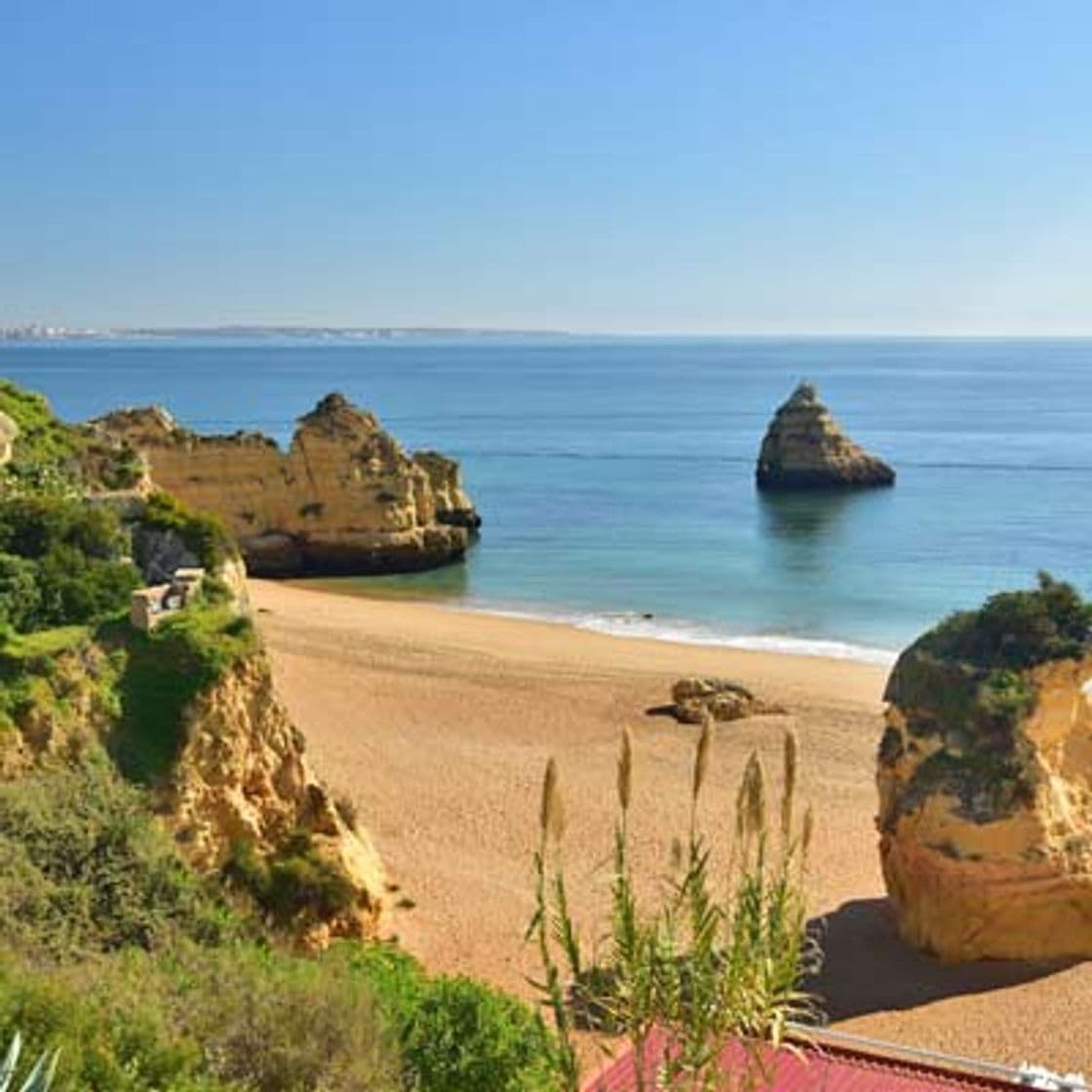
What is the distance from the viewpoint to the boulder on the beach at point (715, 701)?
29.6 m

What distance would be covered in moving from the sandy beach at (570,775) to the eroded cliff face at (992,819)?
1.56 ft

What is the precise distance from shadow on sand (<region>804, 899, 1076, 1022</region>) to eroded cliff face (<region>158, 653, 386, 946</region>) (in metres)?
5.58

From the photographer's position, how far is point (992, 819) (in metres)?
16.0

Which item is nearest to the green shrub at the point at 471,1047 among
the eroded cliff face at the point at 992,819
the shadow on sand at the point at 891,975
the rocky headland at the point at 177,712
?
the rocky headland at the point at 177,712

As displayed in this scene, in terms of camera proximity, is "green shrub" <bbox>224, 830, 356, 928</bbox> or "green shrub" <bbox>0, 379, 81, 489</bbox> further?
"green shrub" <bbox>0, 379, 81, 489</bbox>

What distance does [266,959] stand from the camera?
40.2ft

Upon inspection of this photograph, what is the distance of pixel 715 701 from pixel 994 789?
1371 cm

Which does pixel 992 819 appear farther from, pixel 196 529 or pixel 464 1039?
pixel 196 529

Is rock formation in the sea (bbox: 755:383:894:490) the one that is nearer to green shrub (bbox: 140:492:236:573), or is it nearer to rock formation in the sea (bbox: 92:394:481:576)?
rock formation in the sea (bbox: 92:394:481:576)

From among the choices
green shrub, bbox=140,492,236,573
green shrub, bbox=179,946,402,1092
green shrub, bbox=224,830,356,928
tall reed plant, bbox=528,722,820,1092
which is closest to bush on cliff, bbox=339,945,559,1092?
green shrub, bbox=179,946,402,1092

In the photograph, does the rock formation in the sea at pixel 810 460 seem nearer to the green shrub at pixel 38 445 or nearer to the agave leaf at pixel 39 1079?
the green shrub at pixel 38 445

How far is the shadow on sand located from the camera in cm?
1575

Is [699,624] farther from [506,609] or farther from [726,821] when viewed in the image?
[726,821]

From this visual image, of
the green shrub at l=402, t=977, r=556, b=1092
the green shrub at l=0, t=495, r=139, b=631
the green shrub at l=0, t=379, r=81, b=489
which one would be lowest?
the green shrub at l=402, t=977, r=556, b=1092
